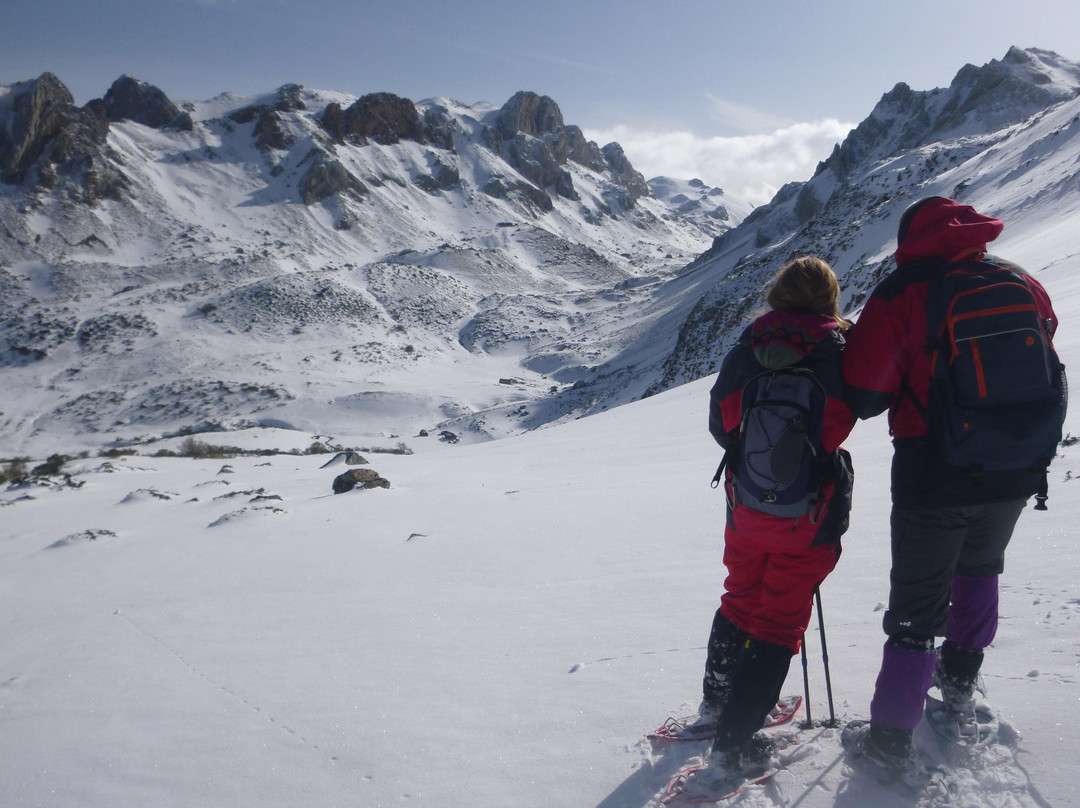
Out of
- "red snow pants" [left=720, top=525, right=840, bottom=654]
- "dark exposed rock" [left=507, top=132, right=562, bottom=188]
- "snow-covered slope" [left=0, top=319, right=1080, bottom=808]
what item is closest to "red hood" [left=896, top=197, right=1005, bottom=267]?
"red snow pants" [left=720, top=525, right=840, bottom=654]

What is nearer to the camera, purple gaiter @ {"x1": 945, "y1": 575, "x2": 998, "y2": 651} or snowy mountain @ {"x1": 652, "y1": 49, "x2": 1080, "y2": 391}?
purple gaiter @ {"x1": 945, "y1": 575, "x2": 998, "y2": 651}

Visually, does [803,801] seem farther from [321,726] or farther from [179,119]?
[179,119]

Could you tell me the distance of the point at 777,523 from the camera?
2.22 m

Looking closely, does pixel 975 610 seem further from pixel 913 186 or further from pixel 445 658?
pixel 913 186

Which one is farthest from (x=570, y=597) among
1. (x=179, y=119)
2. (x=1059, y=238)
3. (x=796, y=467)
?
(x=179, y=119)

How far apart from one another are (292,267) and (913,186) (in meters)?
53.5

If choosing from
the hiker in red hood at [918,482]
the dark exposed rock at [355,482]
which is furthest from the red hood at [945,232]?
the dark exposed rock at [355,482]

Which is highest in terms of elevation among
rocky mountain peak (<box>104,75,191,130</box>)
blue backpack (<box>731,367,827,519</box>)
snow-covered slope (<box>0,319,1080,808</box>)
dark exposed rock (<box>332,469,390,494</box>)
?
rocky mountain peak (<box>104,75,191,130</box>)

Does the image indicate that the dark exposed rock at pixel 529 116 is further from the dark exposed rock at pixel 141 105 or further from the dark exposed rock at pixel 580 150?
the dark exposed rock at pixel 141 105

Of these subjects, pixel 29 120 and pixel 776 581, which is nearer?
pixel 776 581

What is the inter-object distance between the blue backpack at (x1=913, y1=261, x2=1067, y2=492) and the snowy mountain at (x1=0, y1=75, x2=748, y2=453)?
1042 inches

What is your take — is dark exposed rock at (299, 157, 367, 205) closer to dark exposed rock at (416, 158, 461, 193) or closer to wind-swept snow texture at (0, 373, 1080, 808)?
dark exposed rock at (416, 158, 461, 193)

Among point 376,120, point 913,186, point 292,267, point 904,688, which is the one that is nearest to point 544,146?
point 376,120

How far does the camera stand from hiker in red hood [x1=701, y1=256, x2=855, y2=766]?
2189 millimetres
